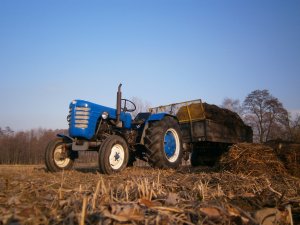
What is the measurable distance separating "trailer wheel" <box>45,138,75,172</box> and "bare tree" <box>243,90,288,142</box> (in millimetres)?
36856

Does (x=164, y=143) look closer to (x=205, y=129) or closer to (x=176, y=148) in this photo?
(x=176, y=148)

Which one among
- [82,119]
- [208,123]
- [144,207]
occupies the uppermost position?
[208,123]

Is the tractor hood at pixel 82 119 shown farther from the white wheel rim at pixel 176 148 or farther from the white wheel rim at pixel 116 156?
the white wheel rim at pixel 176 148

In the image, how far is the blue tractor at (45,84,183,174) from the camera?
7.21 m

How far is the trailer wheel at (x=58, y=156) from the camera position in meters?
7.58

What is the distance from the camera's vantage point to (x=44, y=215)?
222 cm

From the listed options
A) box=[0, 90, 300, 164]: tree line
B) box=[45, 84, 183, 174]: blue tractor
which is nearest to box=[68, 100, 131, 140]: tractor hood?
box=[45, 84, 183, 174]: blue tractor

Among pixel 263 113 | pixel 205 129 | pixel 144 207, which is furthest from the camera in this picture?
pixel 263 113

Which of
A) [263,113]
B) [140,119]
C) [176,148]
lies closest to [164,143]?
[176,148]

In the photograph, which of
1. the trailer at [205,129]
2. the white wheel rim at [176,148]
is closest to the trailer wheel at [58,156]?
the white wheel rim at [176,148]

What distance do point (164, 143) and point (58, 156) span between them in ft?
9.43

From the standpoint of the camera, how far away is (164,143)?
8.58m

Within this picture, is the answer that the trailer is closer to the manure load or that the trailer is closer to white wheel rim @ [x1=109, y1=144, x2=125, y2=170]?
the manure load

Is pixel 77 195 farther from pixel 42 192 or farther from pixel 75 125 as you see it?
pixel 75 125
